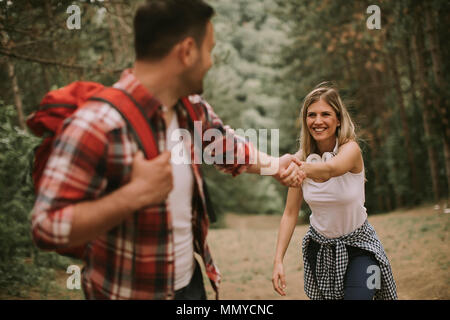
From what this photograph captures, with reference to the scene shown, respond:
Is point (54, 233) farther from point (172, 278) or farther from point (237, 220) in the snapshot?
point (237, 220)

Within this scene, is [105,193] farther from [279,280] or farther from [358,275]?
[358,275]

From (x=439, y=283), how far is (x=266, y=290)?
2.87 m

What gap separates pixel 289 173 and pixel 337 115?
84 cm

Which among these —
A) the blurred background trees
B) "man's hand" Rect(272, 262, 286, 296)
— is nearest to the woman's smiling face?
"man's hand" Rect(272, 262, 286, 296)

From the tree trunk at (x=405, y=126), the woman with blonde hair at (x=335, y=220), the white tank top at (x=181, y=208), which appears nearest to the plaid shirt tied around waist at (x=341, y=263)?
the woman with blonde hair at (x=335, y=220)

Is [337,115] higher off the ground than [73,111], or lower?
higher

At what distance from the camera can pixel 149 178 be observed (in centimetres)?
162

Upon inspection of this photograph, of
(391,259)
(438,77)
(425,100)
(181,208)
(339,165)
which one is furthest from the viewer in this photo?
(425,100)

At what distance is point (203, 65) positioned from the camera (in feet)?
6.35

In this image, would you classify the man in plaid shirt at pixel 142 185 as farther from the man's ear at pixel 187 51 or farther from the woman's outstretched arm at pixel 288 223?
the woman's outstretched arm at pixel 288 223

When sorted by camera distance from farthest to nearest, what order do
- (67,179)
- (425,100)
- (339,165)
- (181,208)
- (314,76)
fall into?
(314,76), (425,100), (339,165), (181,208), (67,179)

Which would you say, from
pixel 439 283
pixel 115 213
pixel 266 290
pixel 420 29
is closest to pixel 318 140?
pixel 115 213

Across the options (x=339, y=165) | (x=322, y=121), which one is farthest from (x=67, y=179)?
(x=322, y=121)

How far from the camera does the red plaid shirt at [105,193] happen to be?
1.51 m
